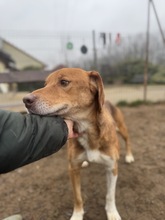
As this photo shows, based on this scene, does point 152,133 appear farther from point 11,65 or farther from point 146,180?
point 11,65

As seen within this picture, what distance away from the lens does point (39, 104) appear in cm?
240

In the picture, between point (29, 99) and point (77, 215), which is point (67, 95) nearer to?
point (29, 99)

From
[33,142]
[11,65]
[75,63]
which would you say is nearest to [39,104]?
[33,142]

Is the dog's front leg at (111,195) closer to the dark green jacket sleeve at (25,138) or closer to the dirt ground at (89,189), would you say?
the dirt ground at (89,189)

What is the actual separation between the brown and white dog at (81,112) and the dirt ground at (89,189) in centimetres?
25

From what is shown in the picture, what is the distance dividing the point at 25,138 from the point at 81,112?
87 cm

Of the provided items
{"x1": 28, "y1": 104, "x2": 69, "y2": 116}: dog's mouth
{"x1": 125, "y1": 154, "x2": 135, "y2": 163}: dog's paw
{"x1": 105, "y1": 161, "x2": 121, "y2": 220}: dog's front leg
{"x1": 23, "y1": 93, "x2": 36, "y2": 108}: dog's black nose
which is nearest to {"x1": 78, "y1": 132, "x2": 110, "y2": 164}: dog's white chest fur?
{"x1": 105, "y1": 161, "x2": 121, "y2": 220}: dog's front leg

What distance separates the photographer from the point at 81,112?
2.85 meters

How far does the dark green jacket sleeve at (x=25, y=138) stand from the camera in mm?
2020

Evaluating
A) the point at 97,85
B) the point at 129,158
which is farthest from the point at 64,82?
the point at 129,158

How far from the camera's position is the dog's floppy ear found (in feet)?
9.25

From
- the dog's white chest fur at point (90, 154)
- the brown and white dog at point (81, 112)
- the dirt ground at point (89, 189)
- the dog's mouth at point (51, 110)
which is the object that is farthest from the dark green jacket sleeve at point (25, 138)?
the dirt ground at point (89, 189)

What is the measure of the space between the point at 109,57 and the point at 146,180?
7115mm

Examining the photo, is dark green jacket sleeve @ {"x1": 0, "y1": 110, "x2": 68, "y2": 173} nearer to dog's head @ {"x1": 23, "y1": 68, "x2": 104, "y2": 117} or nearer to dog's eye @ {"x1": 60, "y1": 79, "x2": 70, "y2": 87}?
dog's head @ {"x1": 23, "y1": 68, "x2": 104, "y2": 117}
